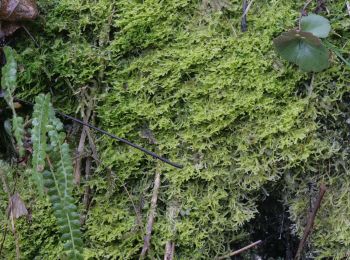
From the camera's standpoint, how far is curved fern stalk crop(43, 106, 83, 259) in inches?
61.1

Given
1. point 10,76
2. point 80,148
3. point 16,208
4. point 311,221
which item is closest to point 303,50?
point 311,221

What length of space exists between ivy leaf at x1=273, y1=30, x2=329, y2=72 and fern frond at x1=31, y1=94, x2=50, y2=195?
0.93 meters

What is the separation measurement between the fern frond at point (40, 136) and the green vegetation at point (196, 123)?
1.00 feet

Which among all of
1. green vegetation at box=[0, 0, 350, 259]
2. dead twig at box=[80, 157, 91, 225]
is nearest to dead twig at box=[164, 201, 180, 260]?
green vegetation at box=[0, 0, 350, 259]

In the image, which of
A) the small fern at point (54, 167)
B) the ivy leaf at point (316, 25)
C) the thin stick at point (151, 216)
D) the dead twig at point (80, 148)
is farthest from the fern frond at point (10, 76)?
the ivy leaf at point (316, 25)

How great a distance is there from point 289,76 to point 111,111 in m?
0.76

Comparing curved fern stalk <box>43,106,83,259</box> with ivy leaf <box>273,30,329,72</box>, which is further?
ivy leaf <box>273,30,329,72</box>

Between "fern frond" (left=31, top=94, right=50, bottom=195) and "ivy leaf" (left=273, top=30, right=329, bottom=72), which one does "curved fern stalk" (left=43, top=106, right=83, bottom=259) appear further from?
"ivy leaf" (left=273, top=30, right=329, bottom=72)

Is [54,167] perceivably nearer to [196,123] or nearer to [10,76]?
[10,76]

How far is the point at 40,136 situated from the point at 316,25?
45.4 inches

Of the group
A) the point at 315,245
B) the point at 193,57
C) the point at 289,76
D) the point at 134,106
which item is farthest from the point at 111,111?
the point at 315,245

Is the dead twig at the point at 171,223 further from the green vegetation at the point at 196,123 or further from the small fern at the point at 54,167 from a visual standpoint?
the small fern at the point at 54,167

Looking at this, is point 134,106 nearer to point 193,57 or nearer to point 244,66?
point 193,57

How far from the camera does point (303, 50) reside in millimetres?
1751
